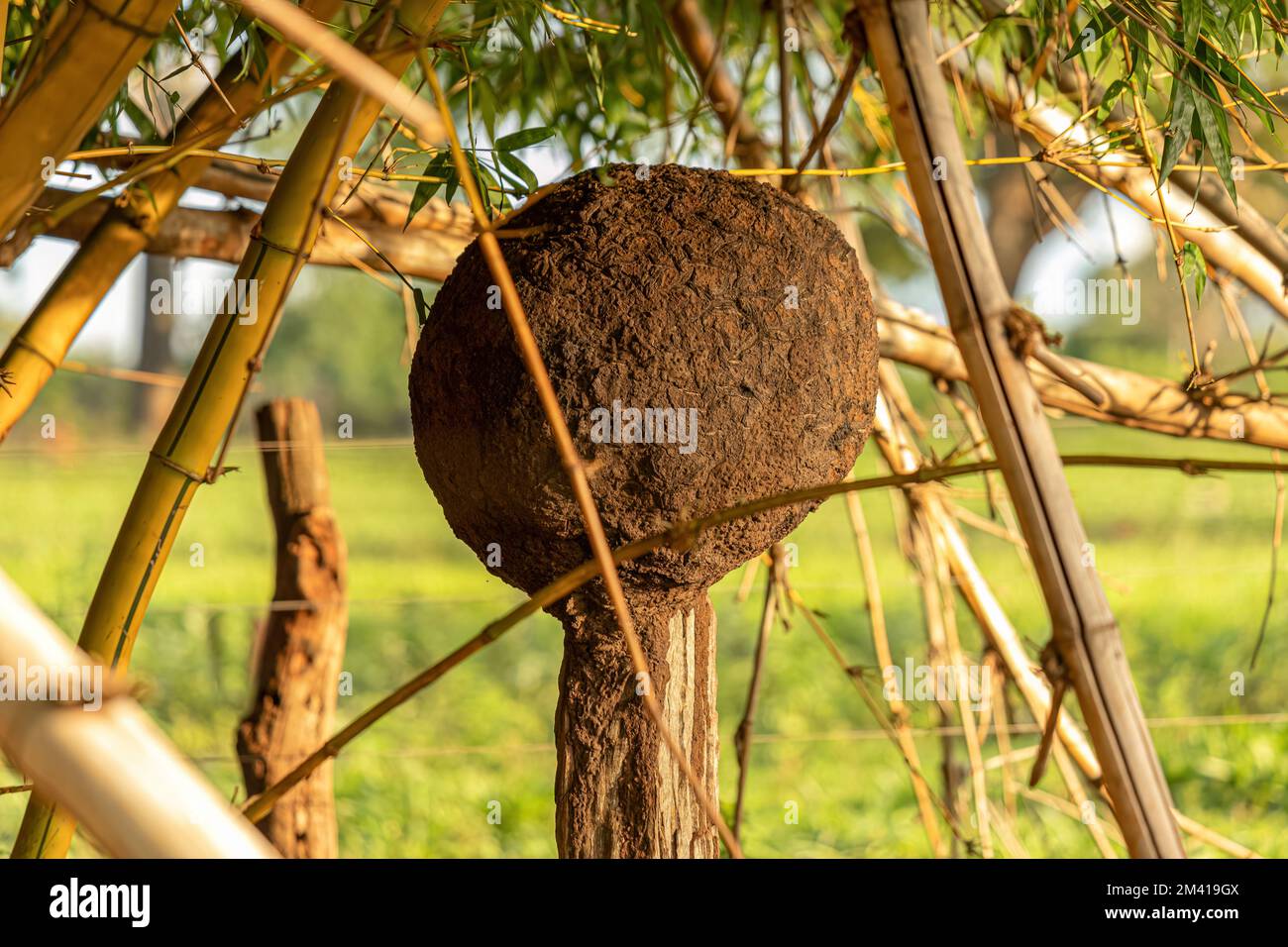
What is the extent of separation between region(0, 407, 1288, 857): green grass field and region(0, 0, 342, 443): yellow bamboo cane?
1.67ft

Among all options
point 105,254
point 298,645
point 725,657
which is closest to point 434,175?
point 105,254

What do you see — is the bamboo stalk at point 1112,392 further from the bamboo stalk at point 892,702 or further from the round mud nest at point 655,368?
the round mud nest at point 655,368

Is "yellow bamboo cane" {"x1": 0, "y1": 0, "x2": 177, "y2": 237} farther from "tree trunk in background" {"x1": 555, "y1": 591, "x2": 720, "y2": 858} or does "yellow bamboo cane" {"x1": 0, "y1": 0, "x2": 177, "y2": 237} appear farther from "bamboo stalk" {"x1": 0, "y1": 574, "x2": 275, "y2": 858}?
"tree trunk in background" {"x1": 555, "y1": 591, "x2": 720, "y2": 858}

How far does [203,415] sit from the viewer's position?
0.78m

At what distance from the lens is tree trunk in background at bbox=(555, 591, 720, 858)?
2.72 ft

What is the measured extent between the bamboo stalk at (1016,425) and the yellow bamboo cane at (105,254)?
63cm

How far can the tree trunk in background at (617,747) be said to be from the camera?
0.83 m

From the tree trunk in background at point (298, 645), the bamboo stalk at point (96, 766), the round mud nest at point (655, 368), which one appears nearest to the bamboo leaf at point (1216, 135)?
the round mud nest at point (655, 368)

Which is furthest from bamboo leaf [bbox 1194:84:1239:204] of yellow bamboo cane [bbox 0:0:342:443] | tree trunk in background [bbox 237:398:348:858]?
tree trunk in background [bbox 237:398:348:858]

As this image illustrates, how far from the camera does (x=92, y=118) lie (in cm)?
58

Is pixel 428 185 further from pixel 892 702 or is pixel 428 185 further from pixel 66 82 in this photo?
pixel 892 702

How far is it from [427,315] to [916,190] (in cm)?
55

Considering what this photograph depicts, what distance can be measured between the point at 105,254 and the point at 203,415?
1.24ft
